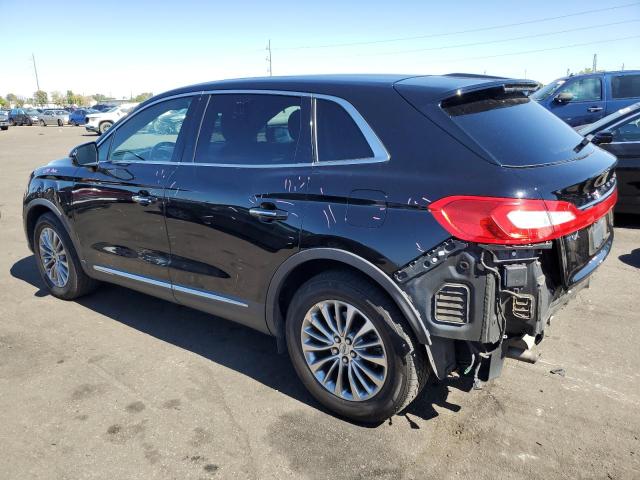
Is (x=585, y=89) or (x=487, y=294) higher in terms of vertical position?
(x=585, y=89)

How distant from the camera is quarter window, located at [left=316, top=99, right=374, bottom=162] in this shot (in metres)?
2.87

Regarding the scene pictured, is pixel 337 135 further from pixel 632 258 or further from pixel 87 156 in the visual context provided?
pixel 632 258

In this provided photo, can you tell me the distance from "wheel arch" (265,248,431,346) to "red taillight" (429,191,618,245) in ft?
Result: 1.38

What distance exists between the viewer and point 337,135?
9.76 ft

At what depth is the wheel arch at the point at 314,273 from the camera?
2635mm

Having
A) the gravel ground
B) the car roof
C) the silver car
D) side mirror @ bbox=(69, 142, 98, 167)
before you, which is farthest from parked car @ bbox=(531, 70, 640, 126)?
the silver car

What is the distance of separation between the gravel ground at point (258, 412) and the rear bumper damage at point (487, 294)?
1.58 feet

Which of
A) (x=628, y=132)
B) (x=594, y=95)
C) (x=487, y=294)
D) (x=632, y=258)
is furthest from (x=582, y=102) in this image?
(x=487, y=294)

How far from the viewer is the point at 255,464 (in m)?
2.69

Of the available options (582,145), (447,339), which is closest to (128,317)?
(447,339)

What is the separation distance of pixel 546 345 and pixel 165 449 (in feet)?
8.71

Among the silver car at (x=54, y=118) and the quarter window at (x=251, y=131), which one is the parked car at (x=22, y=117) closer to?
Result: the silver car at (x=54, y=118)

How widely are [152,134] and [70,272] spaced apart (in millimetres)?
1578

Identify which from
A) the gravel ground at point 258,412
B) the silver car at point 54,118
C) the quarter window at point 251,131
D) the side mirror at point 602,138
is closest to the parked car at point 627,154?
the side mirror at point 602,138
